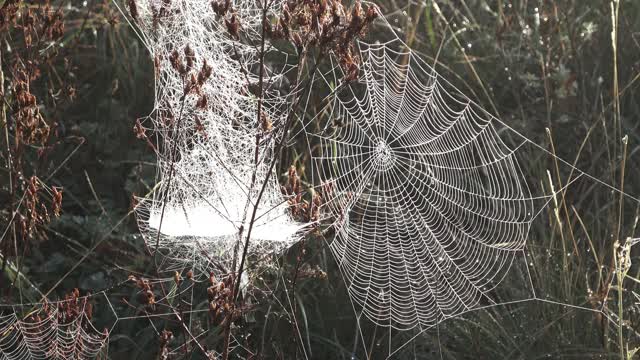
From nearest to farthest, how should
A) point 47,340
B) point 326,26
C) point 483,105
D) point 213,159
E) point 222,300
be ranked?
point 326,26
point 222,300
point 213,159
point 47,340
point 483,105

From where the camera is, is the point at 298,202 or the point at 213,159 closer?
the point at 298,202

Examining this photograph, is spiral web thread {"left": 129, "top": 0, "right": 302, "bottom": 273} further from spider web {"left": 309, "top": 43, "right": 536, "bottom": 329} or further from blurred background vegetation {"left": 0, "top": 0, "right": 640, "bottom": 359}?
spider web {"left": 309, "top": 43, "right": 536, "bottom": 329}

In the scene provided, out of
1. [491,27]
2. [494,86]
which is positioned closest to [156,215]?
[494,86]

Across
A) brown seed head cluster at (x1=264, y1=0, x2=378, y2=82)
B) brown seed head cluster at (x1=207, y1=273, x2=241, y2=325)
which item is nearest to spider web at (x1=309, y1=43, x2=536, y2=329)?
brown seed head cluster at (x1=207, y1=273, x2=241, y2=325)

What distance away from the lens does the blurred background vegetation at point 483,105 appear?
3277mm

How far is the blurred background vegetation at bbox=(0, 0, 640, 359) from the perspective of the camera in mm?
3277

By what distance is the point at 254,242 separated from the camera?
3189 millimetres

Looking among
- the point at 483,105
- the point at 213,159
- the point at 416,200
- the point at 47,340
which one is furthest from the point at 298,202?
the point at 483,105

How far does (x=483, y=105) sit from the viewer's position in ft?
14.9

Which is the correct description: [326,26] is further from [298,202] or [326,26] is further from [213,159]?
[213,159]

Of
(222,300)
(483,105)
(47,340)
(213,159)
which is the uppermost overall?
(483,105)

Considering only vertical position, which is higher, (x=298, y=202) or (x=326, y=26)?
(x=326, y=26)

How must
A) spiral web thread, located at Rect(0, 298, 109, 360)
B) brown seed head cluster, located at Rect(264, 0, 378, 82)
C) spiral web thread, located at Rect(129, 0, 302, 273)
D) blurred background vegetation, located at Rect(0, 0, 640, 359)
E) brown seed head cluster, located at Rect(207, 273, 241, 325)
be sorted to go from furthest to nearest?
blurred background vegetation, located at Rect(0, 0, 640, 359)
spiral web thread, located at Rect(0, 298, 109, 360)
spiral web thread, located at Rect(129, 0, 302, 273)
brown seed head cluster, located at Rect(207, 273, 241, 325)
brown seed head cluster, located at Rect(264, 0, 378, 82)

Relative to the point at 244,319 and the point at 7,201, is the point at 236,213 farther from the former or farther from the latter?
the point at 7,201
